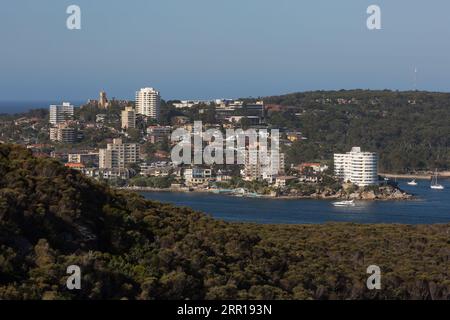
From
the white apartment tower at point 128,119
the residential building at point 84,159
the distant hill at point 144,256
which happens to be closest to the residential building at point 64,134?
the white apartment tower at point 128,119

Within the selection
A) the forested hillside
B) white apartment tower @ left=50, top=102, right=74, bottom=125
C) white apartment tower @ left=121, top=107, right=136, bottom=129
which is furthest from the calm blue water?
white apartment tower @ left=50, top=102, right=74, bottom=125

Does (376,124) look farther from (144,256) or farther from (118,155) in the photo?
(144,256)

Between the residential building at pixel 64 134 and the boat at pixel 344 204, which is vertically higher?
the residential building at pixel 64 134

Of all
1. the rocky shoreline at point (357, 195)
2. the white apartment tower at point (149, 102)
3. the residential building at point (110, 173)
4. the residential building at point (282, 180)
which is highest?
the white apartment tower at point (149, 102)

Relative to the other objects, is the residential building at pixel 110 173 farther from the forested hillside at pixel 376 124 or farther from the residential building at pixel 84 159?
the forested hillside at pixel 376 124

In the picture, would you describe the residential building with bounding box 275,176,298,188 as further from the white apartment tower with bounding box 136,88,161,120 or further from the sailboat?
the white apartment tower with bounding box 136,88,161,120
